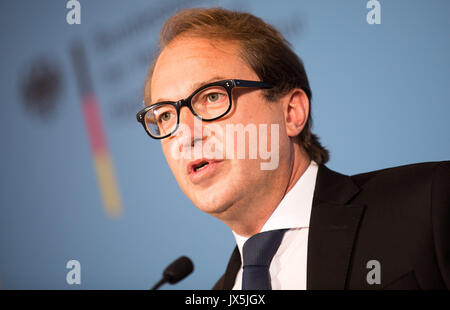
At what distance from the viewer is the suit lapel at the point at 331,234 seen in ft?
3.49

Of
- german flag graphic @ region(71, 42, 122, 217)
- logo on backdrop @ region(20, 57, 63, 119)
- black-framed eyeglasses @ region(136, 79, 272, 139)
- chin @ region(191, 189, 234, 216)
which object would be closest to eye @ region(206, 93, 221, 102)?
black-framed eyeglasses @ region(136, 79, 272, 139)

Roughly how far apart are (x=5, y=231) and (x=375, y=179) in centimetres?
200

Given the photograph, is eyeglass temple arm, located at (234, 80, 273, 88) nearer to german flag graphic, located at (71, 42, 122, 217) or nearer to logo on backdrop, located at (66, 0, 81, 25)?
german flag graphic, located at (71, 42, 122, 217)

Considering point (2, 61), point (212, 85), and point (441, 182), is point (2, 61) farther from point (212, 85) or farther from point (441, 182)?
Result: point (441, 182)

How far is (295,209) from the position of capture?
1.27 meters

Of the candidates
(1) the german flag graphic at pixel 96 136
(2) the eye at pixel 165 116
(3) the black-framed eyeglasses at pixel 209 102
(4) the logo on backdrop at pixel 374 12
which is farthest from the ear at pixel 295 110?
(1) the german flag graphic at pixel 96 136

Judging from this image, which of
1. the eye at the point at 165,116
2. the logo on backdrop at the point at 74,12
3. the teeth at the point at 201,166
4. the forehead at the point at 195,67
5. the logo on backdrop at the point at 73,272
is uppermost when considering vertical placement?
the logo on backdrop at the point at 74,12

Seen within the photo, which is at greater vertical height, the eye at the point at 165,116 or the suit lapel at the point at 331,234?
the eye at the point at 165,116

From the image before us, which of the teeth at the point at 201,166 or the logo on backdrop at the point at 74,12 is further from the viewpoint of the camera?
the logo on backdrop at the point at 74,12

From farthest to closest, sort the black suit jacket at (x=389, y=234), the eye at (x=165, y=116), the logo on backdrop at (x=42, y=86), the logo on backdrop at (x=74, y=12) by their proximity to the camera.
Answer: the logo on backdrop at (x=42, y=86) < the logo on backdrop at (x=74, y=12) < the eye at (x=165, y=116) < the black suit jacket at (x=389, y=234)

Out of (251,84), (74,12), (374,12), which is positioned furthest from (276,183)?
(74,12)

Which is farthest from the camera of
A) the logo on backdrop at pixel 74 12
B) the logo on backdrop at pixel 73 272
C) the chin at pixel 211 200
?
the logo on backdrop at pixel 74 12

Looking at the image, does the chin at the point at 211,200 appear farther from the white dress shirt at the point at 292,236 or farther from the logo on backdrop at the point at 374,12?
the logo on backdrop at the point at 374,12
